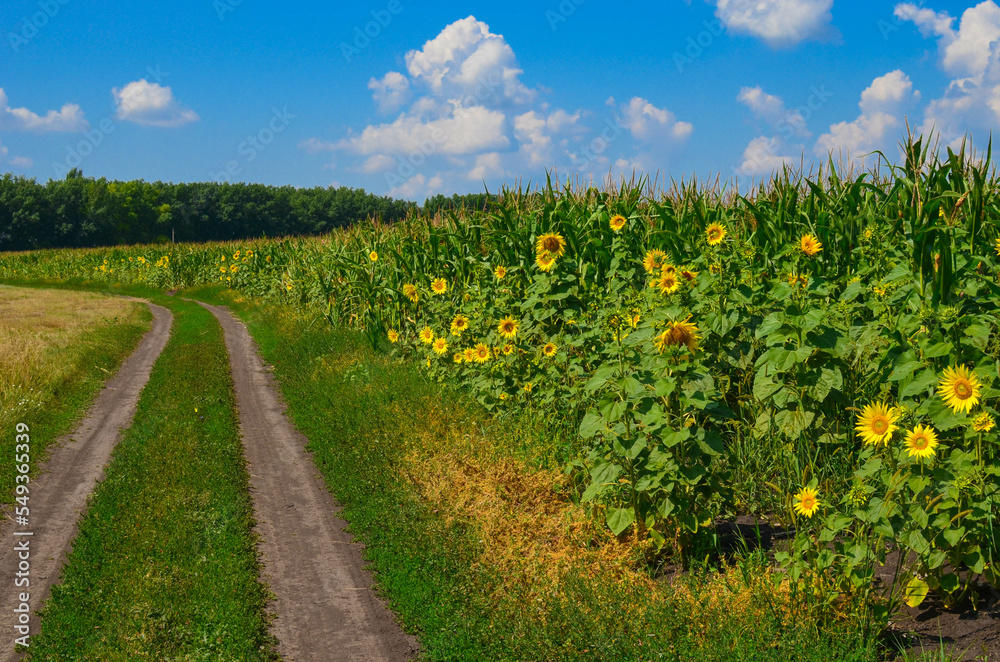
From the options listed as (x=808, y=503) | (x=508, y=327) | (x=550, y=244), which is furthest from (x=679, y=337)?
(x=508, y=327)

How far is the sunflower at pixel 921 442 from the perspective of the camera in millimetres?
3277

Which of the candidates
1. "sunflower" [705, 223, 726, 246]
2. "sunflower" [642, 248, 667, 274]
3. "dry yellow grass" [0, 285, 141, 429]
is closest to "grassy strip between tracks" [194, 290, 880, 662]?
"sunflower" [642, 248, 667, 274]

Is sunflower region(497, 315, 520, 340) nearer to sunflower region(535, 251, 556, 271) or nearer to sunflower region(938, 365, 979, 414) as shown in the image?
sunflower region(535, 251, 556, 271)

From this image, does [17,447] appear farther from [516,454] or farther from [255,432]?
[516,454]

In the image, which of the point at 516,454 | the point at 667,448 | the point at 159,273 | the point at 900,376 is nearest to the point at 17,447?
the point at 516,454

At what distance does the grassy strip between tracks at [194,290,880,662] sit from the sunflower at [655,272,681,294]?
1735 millimetres

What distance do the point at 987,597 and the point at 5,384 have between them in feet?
36.0

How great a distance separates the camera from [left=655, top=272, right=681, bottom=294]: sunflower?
4.88 meters

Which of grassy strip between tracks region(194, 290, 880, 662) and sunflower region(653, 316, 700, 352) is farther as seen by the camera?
sunflower region(653, 316, 700, 352)

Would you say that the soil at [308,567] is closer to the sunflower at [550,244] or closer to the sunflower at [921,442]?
the sunflower at [921,442]

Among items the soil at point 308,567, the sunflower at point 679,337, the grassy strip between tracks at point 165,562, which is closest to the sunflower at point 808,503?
the sunflower at point 679,337

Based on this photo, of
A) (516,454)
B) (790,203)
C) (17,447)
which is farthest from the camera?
(17,447)

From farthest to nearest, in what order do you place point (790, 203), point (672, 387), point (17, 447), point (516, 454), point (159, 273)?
point (159, 273) → point (17, 447) → point (790, 203) → point (516, 454) → point (672, 387)

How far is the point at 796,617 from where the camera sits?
3.63m
